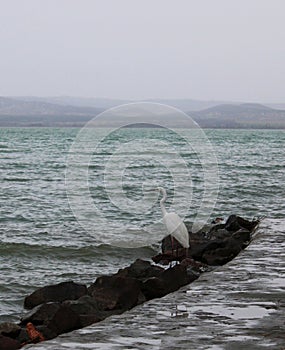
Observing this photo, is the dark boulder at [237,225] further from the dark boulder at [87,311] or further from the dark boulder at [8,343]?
the dark boulder at [8,343]

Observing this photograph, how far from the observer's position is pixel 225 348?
7.06 metres

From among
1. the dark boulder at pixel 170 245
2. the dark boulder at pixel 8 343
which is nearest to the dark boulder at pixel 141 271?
the dark boulder at pixel 170 245

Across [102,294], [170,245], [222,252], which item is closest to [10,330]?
[102,294]

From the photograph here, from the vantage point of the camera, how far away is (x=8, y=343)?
27.6 feet

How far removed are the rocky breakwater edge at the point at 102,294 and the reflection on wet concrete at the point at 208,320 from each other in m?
0.68

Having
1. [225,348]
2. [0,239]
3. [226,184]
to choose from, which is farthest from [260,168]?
[225,348]

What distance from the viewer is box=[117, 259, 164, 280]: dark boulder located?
42.1 ft

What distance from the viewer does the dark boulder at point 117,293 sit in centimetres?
1066

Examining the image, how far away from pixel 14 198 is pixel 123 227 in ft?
30.8

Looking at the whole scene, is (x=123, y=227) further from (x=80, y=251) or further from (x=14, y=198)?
(x=14, y=198)

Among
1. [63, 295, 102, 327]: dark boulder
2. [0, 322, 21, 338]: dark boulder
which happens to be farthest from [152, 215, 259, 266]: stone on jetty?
[0, 322, 21, 338]: dark boulder

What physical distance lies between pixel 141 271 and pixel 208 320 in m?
5.04

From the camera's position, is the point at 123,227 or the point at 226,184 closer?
the point at 123,227

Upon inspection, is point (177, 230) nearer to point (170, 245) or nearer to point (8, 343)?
point (170, 245)
